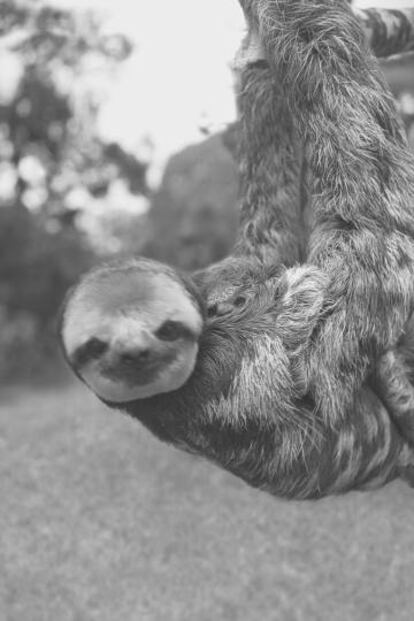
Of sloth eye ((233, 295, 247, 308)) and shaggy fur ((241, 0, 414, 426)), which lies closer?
shaggy fur ((241, 0, 414, 426))

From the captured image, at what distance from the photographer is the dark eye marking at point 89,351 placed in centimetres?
343

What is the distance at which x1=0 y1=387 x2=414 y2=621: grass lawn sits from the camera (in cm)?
749

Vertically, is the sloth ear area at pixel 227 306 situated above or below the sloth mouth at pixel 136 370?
below

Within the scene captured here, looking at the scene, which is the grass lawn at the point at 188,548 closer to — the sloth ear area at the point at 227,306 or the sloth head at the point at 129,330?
the sloth ear area at the point at 227,306

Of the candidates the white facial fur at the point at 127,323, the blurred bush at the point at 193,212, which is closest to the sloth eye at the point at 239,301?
the white facial fur at the point at 127,323

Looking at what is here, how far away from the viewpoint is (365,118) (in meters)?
4.29

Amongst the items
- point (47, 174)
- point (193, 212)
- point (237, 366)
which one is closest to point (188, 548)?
point (237, 366)

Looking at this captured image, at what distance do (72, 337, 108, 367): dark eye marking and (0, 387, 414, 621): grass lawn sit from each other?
4643mm

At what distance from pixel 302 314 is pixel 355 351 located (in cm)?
32

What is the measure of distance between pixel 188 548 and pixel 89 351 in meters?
5.22

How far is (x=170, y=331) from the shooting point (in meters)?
3.53

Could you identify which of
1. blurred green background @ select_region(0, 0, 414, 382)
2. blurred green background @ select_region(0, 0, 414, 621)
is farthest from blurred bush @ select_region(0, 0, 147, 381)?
blurred green background @ select_region(0, 0, 414, 621)

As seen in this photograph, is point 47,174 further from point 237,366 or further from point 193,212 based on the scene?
point 237,366

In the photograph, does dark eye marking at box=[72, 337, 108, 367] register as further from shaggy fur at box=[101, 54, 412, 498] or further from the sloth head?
shaggy fur at box=[101, 54, 412, 498]
